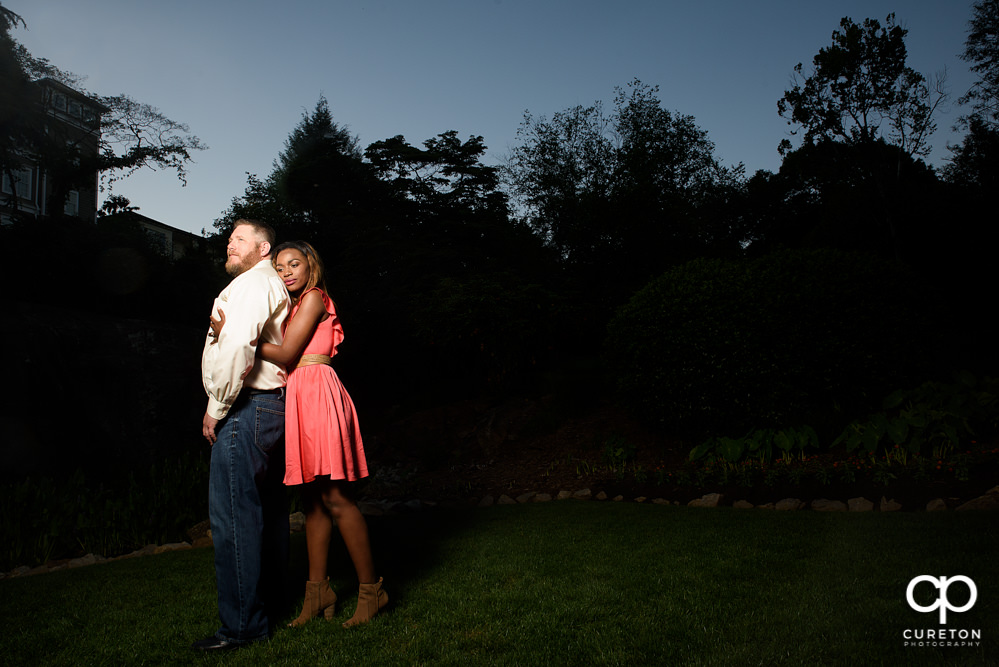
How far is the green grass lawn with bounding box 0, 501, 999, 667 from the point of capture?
8.46ft

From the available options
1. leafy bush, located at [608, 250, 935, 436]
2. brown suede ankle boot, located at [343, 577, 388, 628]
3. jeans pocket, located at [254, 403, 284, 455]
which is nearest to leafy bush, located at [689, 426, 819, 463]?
leafy bush, located at [608, 250, 935, 436]

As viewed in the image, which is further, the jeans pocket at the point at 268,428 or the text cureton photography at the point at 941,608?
the jeans pocket at the point at 268,428

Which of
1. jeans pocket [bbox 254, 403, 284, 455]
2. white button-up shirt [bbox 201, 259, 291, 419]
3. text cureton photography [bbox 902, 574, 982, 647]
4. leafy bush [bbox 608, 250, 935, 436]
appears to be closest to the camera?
text cureton photography [bbox 902, 574, 982, 647]

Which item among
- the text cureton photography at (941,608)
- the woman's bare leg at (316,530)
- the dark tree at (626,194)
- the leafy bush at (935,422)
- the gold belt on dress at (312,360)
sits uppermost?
the dark tree at (626,194)

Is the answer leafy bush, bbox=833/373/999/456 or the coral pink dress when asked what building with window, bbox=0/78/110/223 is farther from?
leafy bush, bbox=833/373/999/456

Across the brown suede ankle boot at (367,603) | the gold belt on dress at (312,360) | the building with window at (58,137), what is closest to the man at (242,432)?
the gold belt on dress at (312,360)

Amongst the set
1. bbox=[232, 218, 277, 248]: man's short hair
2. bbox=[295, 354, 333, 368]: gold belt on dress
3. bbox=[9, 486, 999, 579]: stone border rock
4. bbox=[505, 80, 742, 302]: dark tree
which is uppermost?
bbox=[505, 80, 742, 302]: dark tree

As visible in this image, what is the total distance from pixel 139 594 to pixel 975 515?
17.9ft

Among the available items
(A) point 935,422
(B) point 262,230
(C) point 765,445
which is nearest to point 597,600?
(B) point 262,230

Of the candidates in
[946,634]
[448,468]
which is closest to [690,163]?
[448,468]

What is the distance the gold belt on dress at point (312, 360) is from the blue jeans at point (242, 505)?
0.63ft

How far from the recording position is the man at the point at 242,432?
8.72ft

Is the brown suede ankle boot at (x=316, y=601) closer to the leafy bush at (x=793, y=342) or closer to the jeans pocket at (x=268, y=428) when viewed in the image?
the jeans pocket at (x=268, y=428)

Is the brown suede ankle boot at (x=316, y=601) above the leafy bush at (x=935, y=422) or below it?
below
